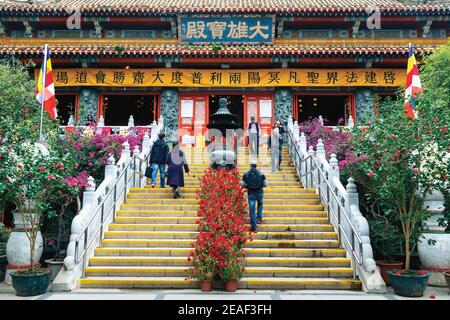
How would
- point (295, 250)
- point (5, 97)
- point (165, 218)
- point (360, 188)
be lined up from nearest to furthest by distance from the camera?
point (295, 250) → point (165, 218) → point (360, 188) → point (5, 97)

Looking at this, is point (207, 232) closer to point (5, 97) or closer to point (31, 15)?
point (5, 97)

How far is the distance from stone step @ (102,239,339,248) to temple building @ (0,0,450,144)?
28.8 ft

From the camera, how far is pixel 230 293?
696cm

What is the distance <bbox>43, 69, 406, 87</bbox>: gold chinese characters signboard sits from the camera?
17000 mm

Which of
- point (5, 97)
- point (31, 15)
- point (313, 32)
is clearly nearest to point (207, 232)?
point (5, 97)

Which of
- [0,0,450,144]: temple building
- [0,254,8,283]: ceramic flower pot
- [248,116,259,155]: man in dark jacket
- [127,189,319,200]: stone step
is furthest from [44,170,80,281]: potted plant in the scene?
[0,0,450,144]: temple building

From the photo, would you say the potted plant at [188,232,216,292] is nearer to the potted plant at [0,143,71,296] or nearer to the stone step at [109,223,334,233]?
the stone step at [109,223,334,233]

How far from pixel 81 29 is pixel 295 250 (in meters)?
16.3

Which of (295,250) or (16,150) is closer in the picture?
(16,150)

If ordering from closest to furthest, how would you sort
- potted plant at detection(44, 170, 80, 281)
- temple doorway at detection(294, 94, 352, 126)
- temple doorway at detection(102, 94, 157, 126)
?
potted plant at detection(44, 170, 80, 281)
temple doorway at detection(294, 94, 352, 126)
temple doorway at detection(102, 94, 157, 126)

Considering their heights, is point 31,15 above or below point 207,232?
above

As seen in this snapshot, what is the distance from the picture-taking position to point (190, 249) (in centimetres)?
837

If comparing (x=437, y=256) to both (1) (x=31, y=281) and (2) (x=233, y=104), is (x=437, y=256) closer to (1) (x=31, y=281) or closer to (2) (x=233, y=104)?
(1) (x=31, y=281)

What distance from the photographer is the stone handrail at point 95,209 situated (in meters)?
7.31
